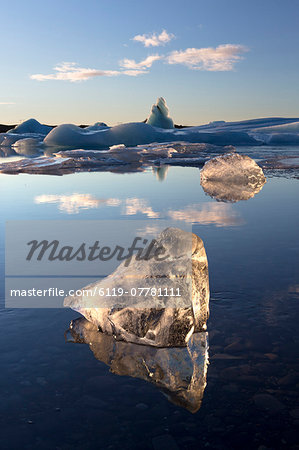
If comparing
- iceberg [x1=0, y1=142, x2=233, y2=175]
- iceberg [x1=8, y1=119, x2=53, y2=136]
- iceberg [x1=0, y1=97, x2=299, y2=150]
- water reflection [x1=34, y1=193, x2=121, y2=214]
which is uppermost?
iceberg [x1=8, y1=119, x2=53, y2=136]

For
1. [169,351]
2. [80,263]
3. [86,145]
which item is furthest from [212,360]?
[86,145]

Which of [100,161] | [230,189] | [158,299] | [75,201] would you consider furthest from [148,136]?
[158,299]

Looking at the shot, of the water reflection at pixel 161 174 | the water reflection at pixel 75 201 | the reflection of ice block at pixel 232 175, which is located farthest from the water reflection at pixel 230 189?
the water reflection at pixel 75 201

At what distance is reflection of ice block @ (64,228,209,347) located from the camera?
7.34 ft

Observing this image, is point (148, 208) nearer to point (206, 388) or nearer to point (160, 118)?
point (206, 388)

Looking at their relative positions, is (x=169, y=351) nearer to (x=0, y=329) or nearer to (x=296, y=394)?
(x=296, y=394)

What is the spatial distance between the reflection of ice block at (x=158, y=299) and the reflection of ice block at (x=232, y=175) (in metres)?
6.79

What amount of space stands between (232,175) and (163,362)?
865 cm

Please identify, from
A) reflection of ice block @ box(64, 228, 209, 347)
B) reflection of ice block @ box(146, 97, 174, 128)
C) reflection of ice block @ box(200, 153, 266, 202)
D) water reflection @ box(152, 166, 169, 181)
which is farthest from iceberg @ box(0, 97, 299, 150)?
reflection of ice block @ box(64, 228, 209, 347)

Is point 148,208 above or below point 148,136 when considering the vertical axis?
below

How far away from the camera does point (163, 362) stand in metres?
2.13

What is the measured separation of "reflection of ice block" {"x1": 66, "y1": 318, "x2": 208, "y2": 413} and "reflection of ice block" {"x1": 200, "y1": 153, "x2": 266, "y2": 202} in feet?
23.2

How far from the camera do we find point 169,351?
7.25 feet

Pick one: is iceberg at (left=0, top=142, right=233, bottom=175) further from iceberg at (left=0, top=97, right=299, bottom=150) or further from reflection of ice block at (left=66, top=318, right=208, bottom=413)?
iceberg at (left=0, top=97, right=299, bottom=150)
